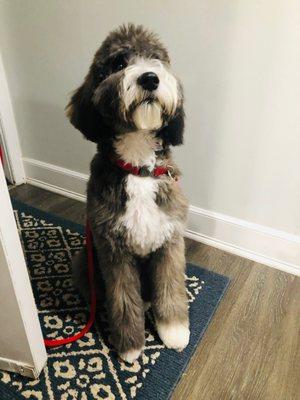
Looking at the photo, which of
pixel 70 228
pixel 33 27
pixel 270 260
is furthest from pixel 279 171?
pixel 33 27

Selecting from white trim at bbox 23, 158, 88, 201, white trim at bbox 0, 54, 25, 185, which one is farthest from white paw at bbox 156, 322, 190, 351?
white trim at bbox 0, 54, 25, 185

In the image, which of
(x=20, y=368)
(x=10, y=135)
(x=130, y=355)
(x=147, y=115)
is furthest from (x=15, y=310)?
(x=10, y=135)

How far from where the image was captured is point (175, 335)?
1.21 metres

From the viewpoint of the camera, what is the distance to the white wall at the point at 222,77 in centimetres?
133

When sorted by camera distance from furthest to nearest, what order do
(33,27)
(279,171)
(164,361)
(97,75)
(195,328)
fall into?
(33,27) → (279,171) → (195,328) → (164,361) → (97,75)

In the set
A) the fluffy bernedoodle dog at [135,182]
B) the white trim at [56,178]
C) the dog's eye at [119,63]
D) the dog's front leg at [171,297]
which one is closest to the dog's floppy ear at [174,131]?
the fluffy bernedoodle dog at [135,182]

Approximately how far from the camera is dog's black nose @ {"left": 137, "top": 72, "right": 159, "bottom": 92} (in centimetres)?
83

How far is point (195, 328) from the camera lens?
4.26ft

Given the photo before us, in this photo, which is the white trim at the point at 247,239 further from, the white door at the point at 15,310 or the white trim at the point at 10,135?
the white trim at the point at 10,135

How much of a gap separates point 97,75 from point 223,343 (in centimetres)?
102

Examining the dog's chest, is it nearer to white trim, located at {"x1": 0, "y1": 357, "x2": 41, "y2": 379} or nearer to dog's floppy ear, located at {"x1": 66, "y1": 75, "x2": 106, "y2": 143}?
dog's floppy ear, located at {"x1": 66, "y1": 75, "x2": 106, "y2": 143}

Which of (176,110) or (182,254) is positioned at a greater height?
(176,110)

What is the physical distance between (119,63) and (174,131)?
10.5 inches

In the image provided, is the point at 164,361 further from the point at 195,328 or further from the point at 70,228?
the point at 70,228
